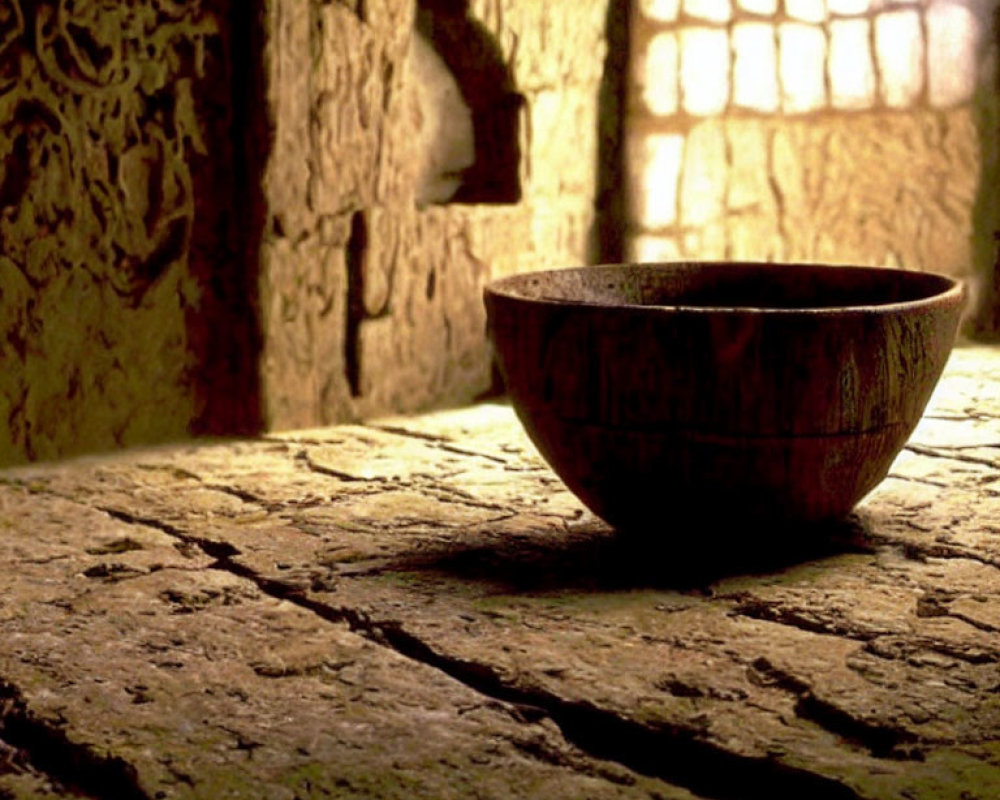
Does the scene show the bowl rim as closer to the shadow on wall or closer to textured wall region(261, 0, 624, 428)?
textured wall region(261, 0, 624, 428)

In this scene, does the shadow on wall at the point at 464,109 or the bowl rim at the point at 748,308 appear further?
the shadow on wall at the point at 464,109

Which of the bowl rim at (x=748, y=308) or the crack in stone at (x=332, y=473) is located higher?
the bowl rim at (x=748, y=308)

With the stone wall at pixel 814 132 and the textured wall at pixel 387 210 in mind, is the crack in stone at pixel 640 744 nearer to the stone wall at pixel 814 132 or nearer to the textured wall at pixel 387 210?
the textured wall at pixel 387 210

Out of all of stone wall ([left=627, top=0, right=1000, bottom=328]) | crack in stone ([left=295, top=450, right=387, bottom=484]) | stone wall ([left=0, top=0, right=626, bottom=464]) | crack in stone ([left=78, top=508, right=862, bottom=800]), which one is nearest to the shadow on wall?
stone wall ([left=0, top=0, right=626, bottom=464])

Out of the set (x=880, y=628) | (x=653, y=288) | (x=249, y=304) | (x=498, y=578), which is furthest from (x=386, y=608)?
(x=249, y=304)

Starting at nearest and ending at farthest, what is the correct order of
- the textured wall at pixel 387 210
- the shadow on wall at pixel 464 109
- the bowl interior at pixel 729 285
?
the bowl interior at pixel 729 285 < the textured wall at pixel 387 210 < the shadow on wall at pixel 464 109

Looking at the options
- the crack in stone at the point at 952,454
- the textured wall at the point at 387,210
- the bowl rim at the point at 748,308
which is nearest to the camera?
the bowl rim at the point at 748,308

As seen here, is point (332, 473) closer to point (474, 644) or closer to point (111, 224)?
point (111, 224)

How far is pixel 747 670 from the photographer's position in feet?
6.07

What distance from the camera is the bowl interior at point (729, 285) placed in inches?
104

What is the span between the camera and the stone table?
5.13ft

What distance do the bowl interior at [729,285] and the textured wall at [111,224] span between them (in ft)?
3.39

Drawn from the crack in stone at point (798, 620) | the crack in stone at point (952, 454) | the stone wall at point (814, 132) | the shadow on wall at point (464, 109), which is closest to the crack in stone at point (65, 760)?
the crack in stone at point (798, 620)

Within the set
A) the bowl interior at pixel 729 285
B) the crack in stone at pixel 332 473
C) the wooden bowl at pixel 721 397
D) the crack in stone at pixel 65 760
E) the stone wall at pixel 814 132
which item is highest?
the stone wall at pixel 814 132
